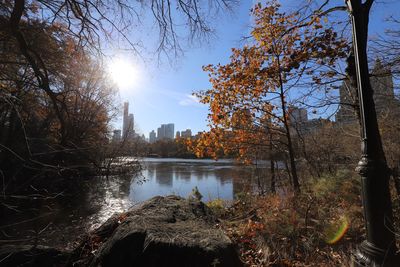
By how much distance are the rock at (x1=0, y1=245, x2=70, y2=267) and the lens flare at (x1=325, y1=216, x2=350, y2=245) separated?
474 centimetres

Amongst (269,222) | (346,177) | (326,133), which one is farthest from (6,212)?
(326,133)

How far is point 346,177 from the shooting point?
907 centimetres

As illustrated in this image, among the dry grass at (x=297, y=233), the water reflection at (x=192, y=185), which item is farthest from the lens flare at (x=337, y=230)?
the water reflection at (x=192, y=185)

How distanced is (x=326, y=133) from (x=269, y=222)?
29.2ft

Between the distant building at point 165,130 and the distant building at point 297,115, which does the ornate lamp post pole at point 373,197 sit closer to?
the distant building at point 297,115

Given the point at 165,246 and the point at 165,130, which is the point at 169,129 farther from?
the point at 165,246

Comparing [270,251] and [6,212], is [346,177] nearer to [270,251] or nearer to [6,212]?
[270,251]

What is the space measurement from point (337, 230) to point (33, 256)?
554 centimetres

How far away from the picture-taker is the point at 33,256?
458 centimetres

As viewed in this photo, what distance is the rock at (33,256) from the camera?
4492mm

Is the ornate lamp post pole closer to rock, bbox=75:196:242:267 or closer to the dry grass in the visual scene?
the dry grass

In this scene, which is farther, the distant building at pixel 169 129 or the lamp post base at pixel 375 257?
the distant building at pixel 169 129

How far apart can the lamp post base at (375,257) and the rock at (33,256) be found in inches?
183

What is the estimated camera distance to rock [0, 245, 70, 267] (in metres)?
4.49
